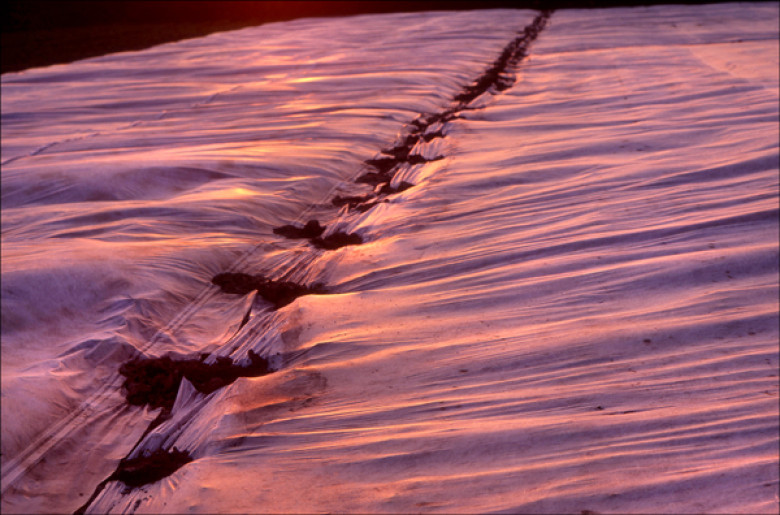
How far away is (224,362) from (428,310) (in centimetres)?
53

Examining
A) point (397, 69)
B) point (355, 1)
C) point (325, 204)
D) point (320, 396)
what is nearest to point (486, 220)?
point (325, 204)

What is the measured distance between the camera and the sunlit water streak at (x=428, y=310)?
1143 mm

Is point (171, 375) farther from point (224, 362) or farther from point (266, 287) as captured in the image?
point (266, 287)

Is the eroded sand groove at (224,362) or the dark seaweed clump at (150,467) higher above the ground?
the eroded sand groove at (224,362)

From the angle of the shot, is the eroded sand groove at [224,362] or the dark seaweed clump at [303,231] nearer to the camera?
the eroded sand groove at [224,362]

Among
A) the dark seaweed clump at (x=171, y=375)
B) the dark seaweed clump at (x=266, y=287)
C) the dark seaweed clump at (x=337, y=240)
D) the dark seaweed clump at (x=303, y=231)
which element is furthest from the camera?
the dark seaweed clump at (x=303, y=231)

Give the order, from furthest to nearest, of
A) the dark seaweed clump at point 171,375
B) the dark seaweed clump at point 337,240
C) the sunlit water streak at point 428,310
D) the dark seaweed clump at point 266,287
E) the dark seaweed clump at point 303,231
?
1. the dark seaweed clump at point 303,231
2. the dark seaweed clump at point 337,240
3. the dark seaweed clump at point 266,287
4. the dark seaweed clump at point 171,375
5. the sunlit water streak at point 428,310

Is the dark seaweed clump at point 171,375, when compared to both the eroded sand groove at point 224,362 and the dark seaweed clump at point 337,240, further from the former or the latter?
the dark seaweed clump at point 337,240

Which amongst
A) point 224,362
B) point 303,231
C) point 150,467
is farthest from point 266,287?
point 150,467

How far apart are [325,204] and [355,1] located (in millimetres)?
12405

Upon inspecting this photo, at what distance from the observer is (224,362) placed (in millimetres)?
1521

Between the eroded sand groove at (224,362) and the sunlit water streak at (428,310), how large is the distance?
1.5 inches

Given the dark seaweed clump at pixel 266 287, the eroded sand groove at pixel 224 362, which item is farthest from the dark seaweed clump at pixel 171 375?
the dark seaweed clump at pixel 266 287

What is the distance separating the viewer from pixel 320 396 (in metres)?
1.37
